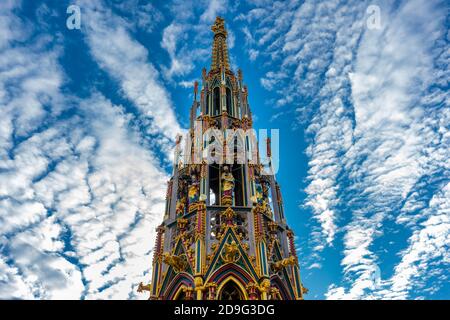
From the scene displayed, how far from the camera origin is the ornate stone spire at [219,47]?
33031 mm

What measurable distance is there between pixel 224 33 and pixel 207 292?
24.5 metres

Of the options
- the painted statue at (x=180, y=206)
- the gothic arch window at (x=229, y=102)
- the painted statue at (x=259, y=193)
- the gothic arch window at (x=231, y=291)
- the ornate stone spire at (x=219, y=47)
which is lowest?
the gothic arch window at (x=231, y=291)

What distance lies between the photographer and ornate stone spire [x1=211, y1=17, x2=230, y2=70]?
108ft

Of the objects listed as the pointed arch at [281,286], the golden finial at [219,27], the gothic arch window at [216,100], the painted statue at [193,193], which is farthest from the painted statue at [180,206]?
the golden finial at [219,27]

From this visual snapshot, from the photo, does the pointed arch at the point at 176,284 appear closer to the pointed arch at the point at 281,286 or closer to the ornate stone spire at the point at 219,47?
the pointed arch at the point at 281,286

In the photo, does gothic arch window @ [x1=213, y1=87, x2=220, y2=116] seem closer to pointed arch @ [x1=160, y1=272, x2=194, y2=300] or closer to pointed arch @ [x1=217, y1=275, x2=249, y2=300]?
pointed arch @ [x1=160, y1=272, x2=194, y2=300]

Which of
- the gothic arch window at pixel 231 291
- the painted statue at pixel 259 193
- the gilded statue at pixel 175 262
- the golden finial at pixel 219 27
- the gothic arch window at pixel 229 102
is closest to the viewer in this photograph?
the gothic arch window at pixel 231 291

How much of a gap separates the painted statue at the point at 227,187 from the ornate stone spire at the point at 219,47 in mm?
11180

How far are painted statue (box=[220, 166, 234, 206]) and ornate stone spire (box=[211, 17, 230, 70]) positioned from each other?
11.2 m

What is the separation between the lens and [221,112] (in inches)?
1132

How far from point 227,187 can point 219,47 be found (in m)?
15.5
